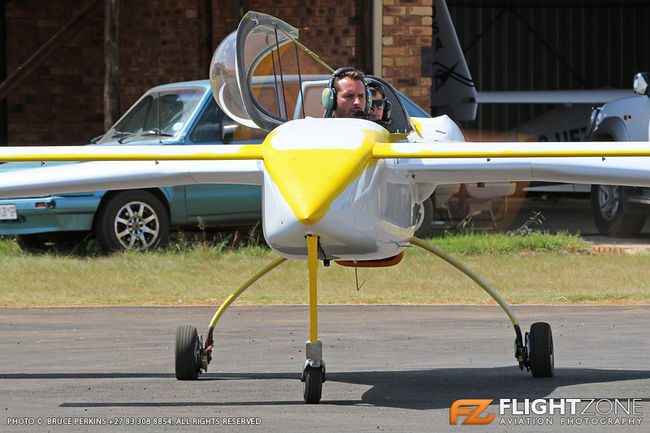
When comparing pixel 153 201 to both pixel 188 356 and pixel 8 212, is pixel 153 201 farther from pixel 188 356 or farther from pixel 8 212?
pixel 188 356

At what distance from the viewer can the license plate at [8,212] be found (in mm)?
12781

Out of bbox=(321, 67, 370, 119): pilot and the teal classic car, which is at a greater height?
bbox=(321, 67, 370, 119): pilot

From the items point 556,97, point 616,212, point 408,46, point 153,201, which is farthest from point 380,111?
point 556,97

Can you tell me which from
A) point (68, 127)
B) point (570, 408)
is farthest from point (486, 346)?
point (68, 127)

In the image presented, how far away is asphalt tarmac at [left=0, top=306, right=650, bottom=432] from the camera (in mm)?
5941

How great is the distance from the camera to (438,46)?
→ 16.8m

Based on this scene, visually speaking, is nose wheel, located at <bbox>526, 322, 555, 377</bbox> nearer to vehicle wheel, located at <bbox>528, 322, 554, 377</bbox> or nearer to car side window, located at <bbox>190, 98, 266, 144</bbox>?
vehicle wheel, located at <bbox>528, 322, 554, 377</bbox>

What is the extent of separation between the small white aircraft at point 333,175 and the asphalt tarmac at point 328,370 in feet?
1.15

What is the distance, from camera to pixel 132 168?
22.4ft

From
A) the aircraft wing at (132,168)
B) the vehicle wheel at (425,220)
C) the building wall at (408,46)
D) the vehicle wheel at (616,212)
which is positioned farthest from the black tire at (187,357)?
the vehicle wheel at (616,212)

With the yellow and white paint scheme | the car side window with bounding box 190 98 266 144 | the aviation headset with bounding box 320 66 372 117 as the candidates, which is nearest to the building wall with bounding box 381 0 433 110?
the car side window with bounding box 190 98 266 144

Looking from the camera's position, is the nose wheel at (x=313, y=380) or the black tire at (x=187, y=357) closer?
the nose wheel at (x=313, y=380)

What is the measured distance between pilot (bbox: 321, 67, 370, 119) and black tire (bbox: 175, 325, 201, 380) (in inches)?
61.4

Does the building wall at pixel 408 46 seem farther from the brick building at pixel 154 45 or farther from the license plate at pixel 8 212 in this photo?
the license plate at pixel 8 212
